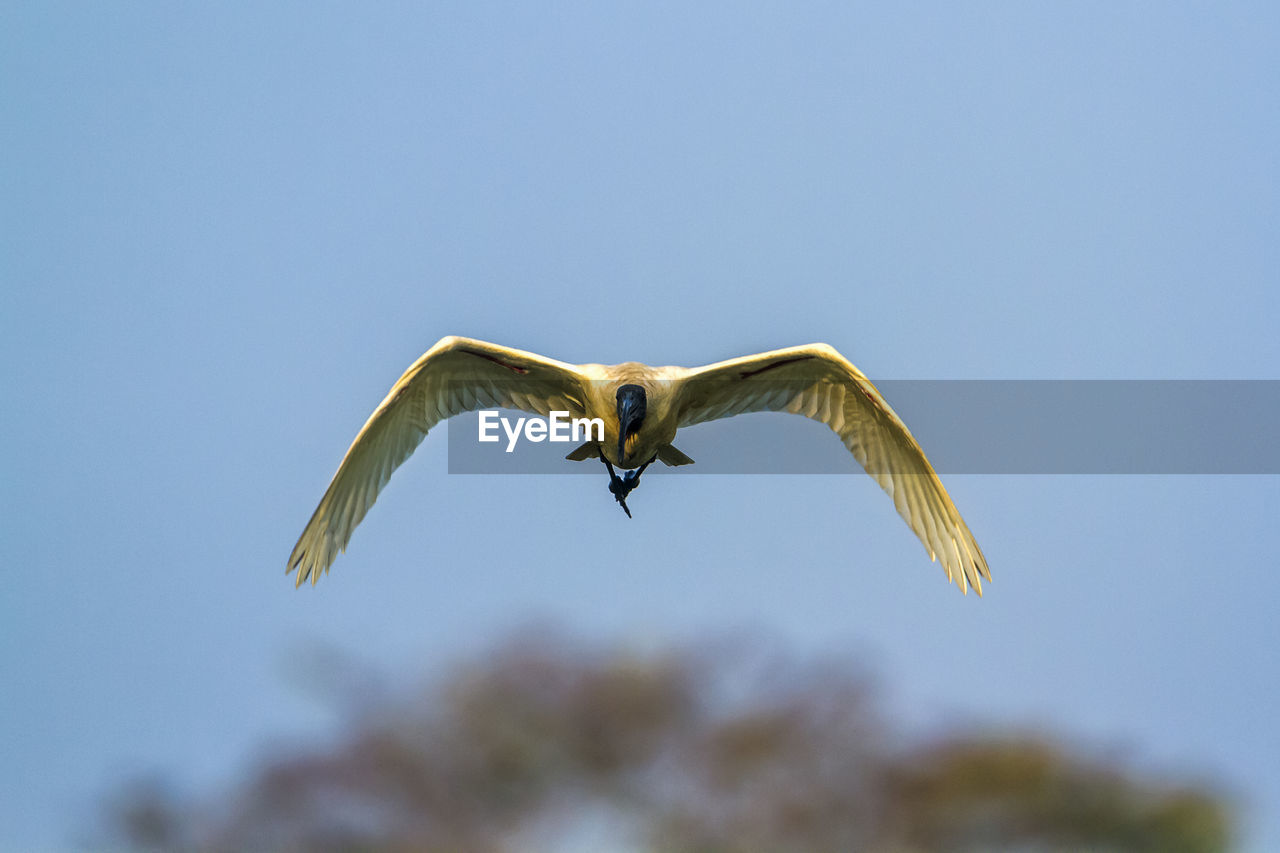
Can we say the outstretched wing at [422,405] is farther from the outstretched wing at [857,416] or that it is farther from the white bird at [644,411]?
the outstretched wing at [857,416]

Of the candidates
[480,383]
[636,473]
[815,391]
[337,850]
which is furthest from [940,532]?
[337,850]

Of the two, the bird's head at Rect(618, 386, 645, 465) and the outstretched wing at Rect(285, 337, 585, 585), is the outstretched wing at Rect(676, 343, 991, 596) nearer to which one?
the bird's head at Rect(618, 386, 645, 465)

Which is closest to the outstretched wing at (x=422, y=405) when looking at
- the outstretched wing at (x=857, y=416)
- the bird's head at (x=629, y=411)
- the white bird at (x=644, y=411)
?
the white bird at (x=644, y=411)

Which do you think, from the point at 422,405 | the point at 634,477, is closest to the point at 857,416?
the point at 634,477

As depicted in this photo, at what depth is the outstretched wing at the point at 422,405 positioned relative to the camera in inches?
437

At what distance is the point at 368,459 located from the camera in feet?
37.9

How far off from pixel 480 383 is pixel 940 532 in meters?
3.83

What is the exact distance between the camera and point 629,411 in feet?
34.1

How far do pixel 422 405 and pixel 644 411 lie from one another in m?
2.09

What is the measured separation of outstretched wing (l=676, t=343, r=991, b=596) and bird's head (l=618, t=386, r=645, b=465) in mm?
593

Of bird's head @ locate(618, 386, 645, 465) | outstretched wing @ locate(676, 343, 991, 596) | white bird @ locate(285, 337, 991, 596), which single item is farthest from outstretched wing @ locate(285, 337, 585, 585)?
outstretched wing @ locate(676, 343, 991, 596)

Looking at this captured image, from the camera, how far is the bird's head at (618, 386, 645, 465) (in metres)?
10.4

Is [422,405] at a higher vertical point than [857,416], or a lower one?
higher

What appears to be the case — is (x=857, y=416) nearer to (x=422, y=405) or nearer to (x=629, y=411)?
(x=629, y=411)
